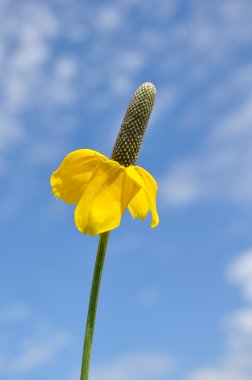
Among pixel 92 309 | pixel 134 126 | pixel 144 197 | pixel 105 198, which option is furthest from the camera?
pixel 134 126

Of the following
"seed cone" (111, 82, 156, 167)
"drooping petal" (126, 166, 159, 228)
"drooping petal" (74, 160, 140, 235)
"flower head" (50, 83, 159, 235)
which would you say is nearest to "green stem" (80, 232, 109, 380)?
"drooping petal" (74, 160, 140, 235)

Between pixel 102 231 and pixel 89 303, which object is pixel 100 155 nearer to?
pixel 102 231

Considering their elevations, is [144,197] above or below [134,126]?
below

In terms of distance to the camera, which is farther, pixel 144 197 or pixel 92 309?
pixel 144 197

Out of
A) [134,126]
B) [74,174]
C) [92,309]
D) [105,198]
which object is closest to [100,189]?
[105,198]

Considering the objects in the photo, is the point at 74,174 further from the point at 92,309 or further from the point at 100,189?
the point at 92,309

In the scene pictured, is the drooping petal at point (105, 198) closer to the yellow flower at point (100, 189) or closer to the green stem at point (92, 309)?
the yellow flower at point (100, 189)

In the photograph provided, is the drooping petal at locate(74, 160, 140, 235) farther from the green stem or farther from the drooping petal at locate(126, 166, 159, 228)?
the green stem

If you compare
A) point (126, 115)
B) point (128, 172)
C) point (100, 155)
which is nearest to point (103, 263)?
point (128, 172)
